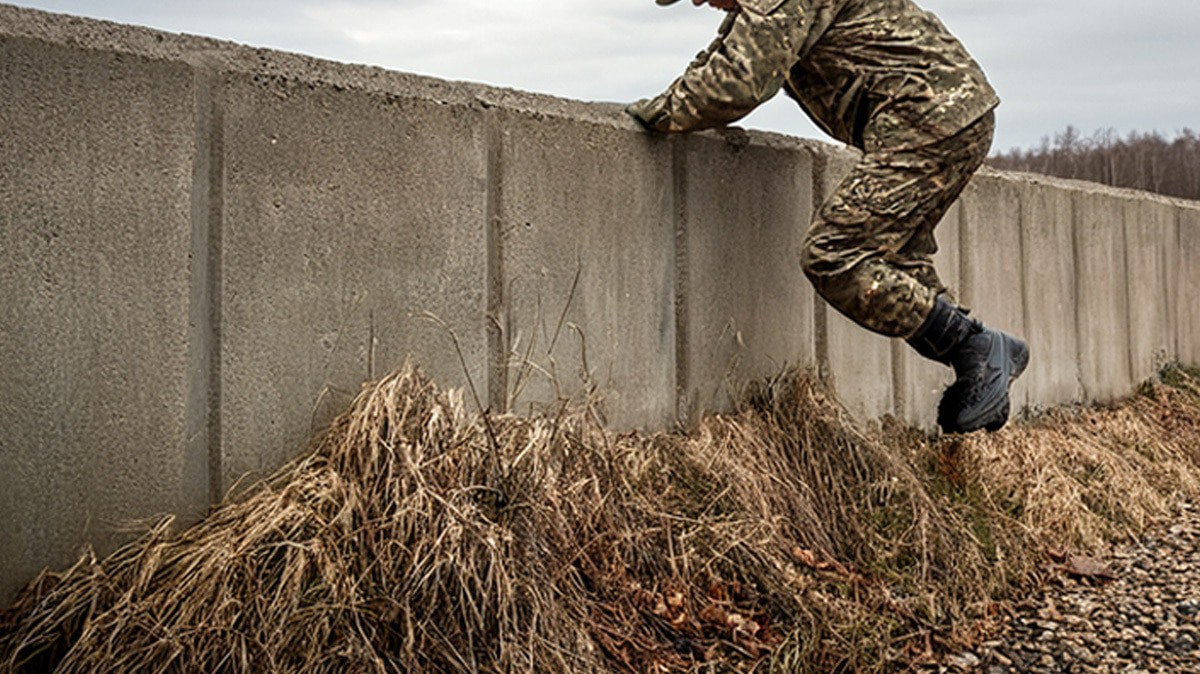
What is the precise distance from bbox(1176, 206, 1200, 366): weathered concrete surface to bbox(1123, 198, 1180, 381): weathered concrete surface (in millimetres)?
84

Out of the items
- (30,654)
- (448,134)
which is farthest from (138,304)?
(448,134)

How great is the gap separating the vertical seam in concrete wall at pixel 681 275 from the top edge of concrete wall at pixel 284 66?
168 millimetres

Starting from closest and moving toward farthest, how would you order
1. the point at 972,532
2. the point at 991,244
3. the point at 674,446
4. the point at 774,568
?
the point at 774,568
the point at 674,446
the point at 972,532
the point at 991,244

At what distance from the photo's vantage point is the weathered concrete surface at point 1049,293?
5398 millimetres

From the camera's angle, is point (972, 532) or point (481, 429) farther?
point (972, 532)

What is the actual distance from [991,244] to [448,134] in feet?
9.45

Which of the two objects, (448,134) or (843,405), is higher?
(448,134)

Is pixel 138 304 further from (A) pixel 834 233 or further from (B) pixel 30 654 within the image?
(A) pixel 834 233

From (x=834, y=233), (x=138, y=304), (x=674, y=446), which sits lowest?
(x=674, y=446)

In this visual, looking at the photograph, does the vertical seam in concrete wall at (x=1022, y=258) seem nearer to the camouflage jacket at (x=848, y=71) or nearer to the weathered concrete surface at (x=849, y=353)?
the weathered concrete surface at (x=849, y=353)

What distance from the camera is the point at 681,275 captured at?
3.60 meters

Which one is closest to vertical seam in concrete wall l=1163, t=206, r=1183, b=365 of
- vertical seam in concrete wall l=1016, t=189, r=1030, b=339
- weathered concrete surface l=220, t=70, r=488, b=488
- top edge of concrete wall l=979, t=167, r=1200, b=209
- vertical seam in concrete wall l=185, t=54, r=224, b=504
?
top edge of concrete wall l=979, t=167, r=1200, b=209

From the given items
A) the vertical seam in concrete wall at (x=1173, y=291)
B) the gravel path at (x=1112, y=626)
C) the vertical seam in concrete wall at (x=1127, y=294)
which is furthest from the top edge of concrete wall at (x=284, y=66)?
the vertical seam in concrete wall at (x=1173, y=291)

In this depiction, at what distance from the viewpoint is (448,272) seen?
3.00 m
